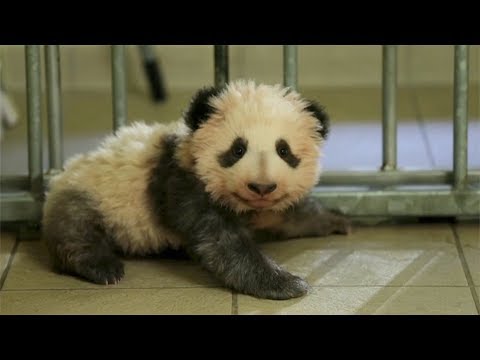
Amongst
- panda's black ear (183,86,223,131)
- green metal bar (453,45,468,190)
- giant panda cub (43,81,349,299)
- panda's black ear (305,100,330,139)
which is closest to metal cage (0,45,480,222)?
green metal bar (453,45,468,190)

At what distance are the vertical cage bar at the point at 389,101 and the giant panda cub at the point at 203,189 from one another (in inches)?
14.3

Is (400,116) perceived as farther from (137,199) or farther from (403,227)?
(137,199)

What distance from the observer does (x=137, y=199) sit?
2.81 metres

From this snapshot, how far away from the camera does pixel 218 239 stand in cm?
267

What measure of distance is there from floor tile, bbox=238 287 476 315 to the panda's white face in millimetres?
246

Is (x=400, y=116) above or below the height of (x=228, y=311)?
above

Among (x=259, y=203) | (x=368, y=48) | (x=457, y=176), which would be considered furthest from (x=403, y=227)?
(x=368, y=48)

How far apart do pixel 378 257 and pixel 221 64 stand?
0.69 m

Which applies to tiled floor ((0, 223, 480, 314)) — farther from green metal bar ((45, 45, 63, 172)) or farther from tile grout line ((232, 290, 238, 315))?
green metal bar ((45, 45, 63, 172))

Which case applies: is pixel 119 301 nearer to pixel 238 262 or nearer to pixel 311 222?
pixel 238 262

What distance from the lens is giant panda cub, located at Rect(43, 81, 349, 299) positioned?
2.63m

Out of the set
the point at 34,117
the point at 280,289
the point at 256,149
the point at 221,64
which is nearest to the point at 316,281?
the point at 280,289
